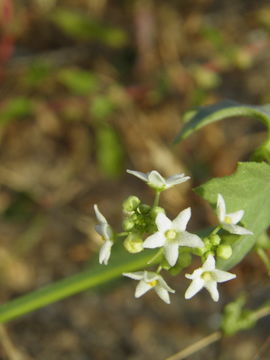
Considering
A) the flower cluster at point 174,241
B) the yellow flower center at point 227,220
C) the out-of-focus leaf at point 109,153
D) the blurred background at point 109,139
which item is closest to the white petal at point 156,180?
the flower cluster at point 174,241

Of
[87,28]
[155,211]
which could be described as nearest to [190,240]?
[155,211]

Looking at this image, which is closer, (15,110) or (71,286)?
(71,286)

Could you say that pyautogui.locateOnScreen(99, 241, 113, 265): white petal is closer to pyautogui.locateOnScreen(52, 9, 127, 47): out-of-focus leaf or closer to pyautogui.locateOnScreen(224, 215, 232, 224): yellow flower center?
pyautogui.locateOnScreen(224, 215, 232, 224): yellow flower center

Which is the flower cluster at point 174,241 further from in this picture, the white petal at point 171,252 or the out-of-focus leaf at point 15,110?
the out-of-focus leaf at point 15,110

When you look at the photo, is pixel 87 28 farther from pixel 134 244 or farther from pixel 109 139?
pixel 134 244

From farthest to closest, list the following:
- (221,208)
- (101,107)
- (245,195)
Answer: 1. (101,107)
2. (245,195)
3. (221,208)

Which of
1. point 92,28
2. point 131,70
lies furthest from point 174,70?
point 92,28

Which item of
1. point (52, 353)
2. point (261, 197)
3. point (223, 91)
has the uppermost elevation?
point (261, 197)

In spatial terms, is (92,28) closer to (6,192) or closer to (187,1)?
(187,1)
